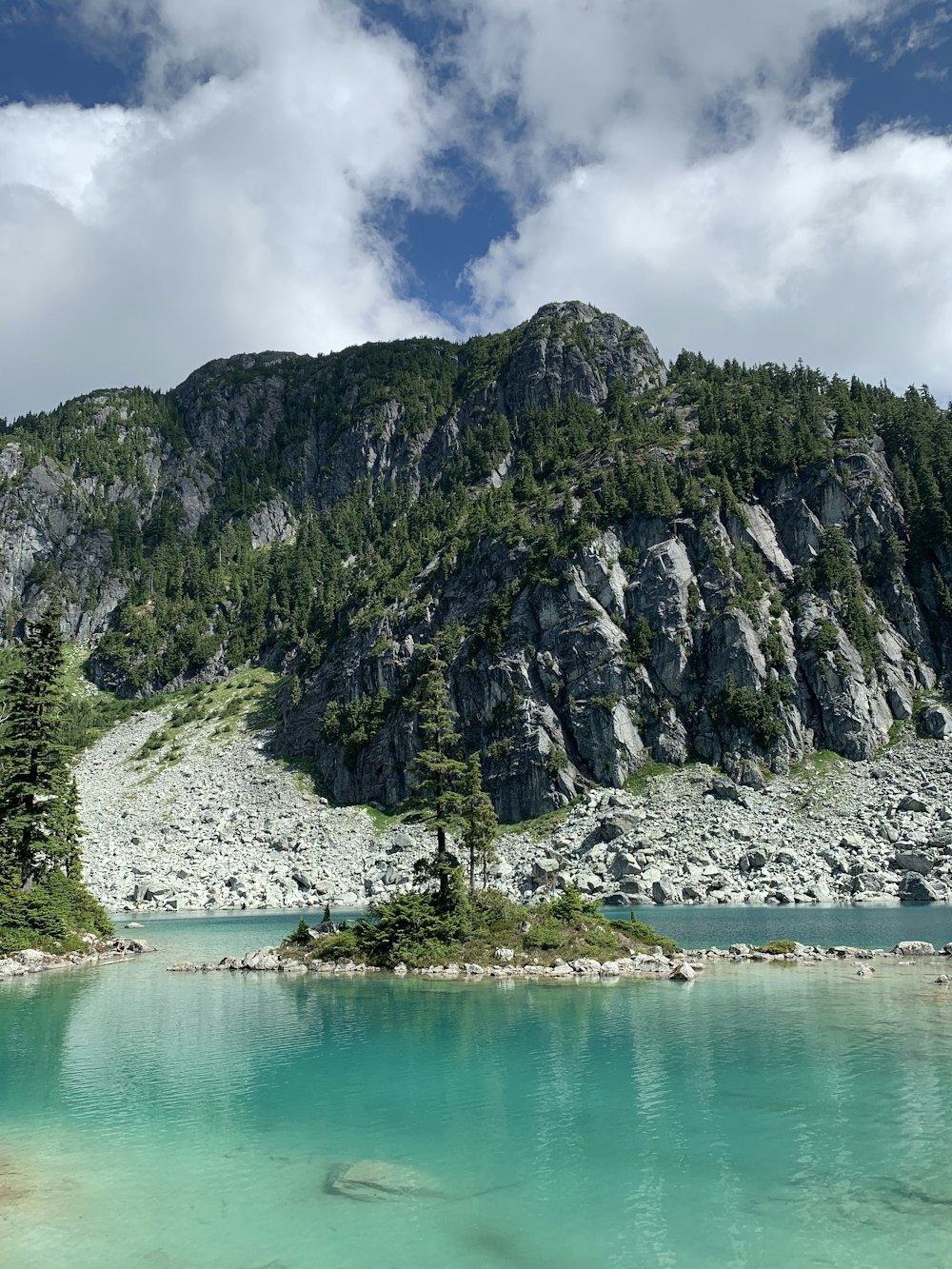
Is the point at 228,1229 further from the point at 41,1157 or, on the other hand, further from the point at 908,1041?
the point at 908,1041

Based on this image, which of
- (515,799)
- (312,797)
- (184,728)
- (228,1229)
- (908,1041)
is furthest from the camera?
(184,728)

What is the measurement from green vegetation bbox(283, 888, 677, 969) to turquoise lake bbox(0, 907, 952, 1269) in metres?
6.37

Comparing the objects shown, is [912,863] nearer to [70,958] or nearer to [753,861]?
[753,861]

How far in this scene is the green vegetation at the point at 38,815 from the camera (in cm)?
4950

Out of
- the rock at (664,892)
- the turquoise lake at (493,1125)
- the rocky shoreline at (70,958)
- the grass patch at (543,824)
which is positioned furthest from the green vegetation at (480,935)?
the grass patch at (543,824)

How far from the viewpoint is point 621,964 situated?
44562 millimetres

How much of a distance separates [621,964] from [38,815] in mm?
35725

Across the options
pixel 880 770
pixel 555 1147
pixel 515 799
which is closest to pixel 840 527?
pixel 880 770

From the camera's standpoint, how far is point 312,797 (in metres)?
138

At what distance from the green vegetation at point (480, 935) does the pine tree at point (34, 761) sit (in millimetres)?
17085

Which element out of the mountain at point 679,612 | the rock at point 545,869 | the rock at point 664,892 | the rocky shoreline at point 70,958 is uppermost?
the mountain at point 679,612

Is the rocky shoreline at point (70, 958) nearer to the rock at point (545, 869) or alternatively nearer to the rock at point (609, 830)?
the rock at point (545, 869)

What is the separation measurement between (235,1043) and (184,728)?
146 meters

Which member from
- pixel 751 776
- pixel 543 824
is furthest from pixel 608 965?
pixel 751 776
